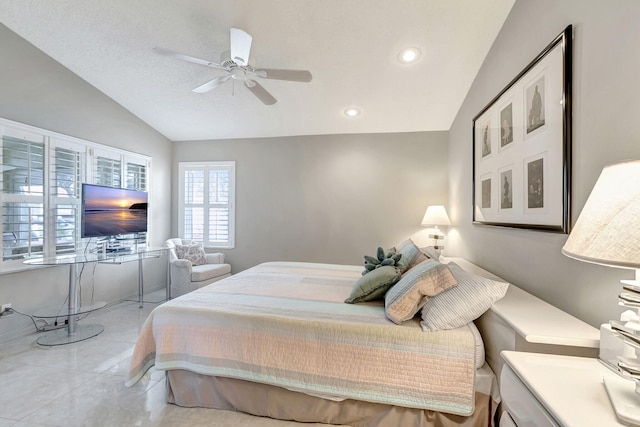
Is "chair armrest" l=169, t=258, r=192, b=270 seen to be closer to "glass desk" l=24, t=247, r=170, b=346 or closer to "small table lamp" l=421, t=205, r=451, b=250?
"glass desk" l=24, t=247, r=170, b=346

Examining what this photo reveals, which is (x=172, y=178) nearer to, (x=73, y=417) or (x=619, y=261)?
(x=73, y=417)

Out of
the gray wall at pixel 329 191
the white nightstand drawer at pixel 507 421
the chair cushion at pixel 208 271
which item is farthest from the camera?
the gray wall at pixel 329 191

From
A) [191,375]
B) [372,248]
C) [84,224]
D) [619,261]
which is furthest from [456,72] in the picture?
[84,224]

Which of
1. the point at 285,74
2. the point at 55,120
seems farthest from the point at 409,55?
the point at 55,120

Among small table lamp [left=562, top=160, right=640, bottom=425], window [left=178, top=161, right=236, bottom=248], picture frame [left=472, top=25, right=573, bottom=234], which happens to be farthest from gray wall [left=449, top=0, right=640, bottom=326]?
window [left=178, top=161, right=236, bottom=248]

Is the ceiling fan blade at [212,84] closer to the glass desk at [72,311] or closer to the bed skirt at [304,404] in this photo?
the glass desk at [72,311]

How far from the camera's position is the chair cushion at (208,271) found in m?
3.90

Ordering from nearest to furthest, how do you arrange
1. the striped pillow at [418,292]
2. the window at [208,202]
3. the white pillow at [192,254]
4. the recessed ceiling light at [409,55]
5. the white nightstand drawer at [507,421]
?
the white nightstand drawer at [507,421] → the striped pillow at [418,292] → the recessed ceiling light at [409,55] → the white pillow at [192,254] → the window at [208,202]

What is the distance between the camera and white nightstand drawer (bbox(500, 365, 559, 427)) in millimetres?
822

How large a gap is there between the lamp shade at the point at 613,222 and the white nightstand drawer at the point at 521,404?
0.47 metres

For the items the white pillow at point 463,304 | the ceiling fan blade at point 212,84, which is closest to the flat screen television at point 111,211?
the ceiling fan blade at point 212,84

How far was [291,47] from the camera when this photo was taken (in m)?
2.72

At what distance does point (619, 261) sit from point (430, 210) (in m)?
3.14

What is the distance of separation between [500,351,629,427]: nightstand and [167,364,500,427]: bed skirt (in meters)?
0.42
